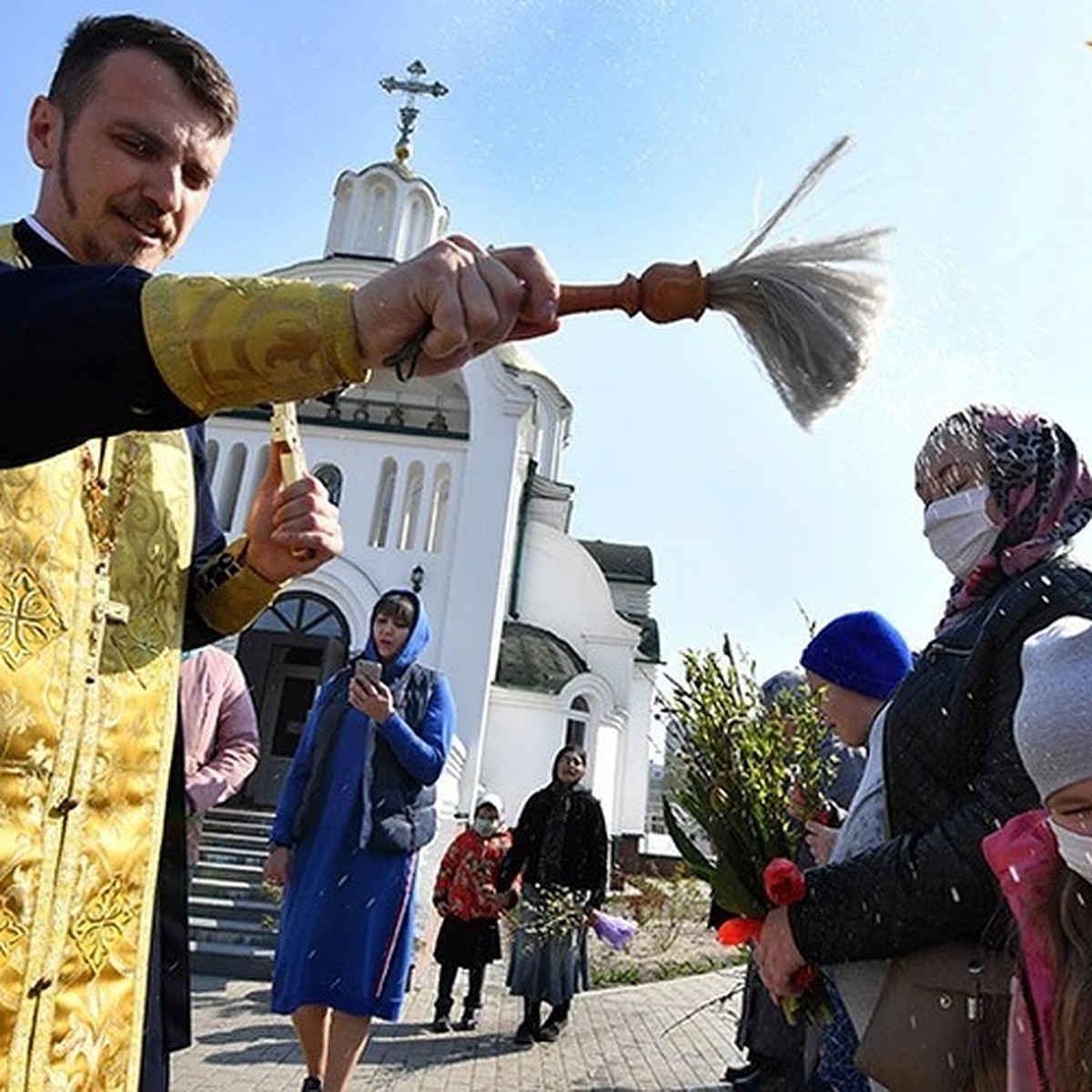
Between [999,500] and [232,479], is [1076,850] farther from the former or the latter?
[232,479]

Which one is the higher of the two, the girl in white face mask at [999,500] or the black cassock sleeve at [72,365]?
the girl in white face mask at [999,500]

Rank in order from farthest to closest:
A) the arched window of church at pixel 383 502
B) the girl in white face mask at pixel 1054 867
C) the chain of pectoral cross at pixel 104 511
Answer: the arched window of church at pixel 383 502 < the chain of pectoral cross at pixel 104 511 < the girl in white face mask at pixel 1054 867

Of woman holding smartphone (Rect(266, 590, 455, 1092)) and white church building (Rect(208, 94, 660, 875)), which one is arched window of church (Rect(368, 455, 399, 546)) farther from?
woman holding smartphone (Rect(266, 590, 455, 1092))

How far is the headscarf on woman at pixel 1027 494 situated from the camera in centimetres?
254

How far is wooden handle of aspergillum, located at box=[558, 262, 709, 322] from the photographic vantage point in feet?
4.44

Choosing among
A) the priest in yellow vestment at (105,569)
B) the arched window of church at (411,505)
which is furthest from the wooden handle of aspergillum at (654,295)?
the arched window of church at (411,505)

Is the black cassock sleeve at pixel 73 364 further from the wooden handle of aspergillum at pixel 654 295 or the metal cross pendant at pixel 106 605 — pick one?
the metal cross pendant at pixel 106 605

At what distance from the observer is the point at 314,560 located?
211cm

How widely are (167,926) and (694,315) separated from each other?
5.08 feet

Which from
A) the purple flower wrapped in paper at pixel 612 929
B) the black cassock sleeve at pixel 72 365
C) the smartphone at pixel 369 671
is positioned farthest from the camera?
the purple flower wrapped in paper at pixel 612 929

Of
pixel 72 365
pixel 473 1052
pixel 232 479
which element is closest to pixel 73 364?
pixel 72 365

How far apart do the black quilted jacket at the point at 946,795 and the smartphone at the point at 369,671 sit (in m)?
3.02

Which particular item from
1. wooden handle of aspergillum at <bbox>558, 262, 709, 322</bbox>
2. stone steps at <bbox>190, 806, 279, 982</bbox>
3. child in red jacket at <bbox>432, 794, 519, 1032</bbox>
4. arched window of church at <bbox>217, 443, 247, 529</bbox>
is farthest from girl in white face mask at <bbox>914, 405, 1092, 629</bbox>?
arched window of church at <bbox>217, 443, 247, 529</bbox>

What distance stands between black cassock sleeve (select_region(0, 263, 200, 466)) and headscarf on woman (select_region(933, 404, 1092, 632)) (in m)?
2.07
